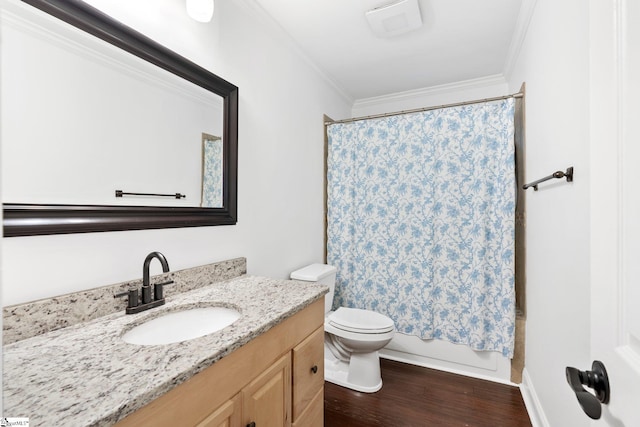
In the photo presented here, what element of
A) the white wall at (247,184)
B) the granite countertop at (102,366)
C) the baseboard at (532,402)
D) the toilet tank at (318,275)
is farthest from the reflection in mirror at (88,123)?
the baseboard at (532,402)

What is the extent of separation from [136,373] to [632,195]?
1.01 metres

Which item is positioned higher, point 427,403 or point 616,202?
point 616,202

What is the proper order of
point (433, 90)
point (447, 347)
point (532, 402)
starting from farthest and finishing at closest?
1. point (433, 90)
2. point (447, 347)
3. point (532, 402)

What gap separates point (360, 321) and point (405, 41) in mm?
2000

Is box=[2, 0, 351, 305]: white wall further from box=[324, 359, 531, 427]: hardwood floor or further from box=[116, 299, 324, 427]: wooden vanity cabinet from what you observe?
box=[324, 359, 531, 427]: hardwood floor

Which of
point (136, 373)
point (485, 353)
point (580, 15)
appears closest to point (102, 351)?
point (136, 373)

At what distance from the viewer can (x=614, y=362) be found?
20.2 inches

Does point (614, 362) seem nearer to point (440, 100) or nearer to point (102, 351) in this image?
point (102, 351)

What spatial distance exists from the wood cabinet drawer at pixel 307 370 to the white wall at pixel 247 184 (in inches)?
24.6

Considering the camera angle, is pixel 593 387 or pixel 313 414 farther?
pixel 313 414

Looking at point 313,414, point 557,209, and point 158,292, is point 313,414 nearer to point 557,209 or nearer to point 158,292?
point 158,292

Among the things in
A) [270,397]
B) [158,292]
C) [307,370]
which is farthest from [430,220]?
[158,292]

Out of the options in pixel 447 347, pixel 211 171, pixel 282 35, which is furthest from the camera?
pixel 447 347

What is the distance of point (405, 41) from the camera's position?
2090mm
